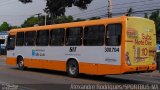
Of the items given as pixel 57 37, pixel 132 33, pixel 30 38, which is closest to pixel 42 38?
A: pixel 30 38

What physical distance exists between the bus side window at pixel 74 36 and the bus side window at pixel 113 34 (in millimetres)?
2166

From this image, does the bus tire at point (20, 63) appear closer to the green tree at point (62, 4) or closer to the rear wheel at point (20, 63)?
the rear wheel at point (20, 63)

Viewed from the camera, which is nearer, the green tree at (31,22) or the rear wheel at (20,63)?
the rear wheel at (20,63)

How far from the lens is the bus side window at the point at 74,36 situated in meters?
20.8

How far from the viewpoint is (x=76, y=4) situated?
4678 centimetres

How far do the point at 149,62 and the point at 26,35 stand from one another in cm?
932

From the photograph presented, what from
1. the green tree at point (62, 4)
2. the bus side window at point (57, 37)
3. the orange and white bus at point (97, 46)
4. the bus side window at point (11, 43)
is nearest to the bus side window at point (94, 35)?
the orange and white bus at point (97, 46)

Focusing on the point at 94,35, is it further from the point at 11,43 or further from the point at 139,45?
the point at 11,43

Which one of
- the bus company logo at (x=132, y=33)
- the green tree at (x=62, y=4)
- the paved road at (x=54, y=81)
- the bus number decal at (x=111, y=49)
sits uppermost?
the green tree at (x=62, y=4)

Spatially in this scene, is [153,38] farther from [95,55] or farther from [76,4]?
[76,4]

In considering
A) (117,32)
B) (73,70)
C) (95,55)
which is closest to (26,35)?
(73,70)

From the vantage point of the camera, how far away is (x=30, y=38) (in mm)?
25219

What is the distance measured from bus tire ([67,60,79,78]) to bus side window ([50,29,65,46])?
130 cm

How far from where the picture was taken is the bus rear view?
18203 millimetres
